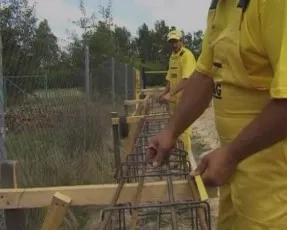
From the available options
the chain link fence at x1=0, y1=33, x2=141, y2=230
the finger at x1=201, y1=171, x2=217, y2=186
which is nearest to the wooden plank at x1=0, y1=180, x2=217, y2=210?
the finger at x1=201, y1=171, x2=217, y2=186

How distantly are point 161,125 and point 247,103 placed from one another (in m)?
5.79

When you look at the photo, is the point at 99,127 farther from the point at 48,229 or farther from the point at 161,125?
the point at 48,229

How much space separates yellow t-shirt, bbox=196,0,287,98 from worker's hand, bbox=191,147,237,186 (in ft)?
0.83

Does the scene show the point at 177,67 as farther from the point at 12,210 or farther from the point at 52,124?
the point at 12,210

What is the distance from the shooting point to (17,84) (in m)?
5.38

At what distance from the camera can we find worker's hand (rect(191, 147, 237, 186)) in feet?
6.25

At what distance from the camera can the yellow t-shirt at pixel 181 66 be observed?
8586mm

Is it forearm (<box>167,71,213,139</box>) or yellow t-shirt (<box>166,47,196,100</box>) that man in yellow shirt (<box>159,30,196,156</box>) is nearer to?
yellow t-shirt (<box>166,47,196,100</box>)

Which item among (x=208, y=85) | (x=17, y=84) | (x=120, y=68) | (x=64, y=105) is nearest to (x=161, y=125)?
(x=64, y=105)

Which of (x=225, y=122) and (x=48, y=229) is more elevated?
(x=225, y=122)

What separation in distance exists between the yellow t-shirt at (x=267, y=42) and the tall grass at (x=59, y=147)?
3096 mm

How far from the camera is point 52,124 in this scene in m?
6.41

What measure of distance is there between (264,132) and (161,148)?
873 mm

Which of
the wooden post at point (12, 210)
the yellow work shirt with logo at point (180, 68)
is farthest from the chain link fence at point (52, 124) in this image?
the wooden post at point (12, 210)
